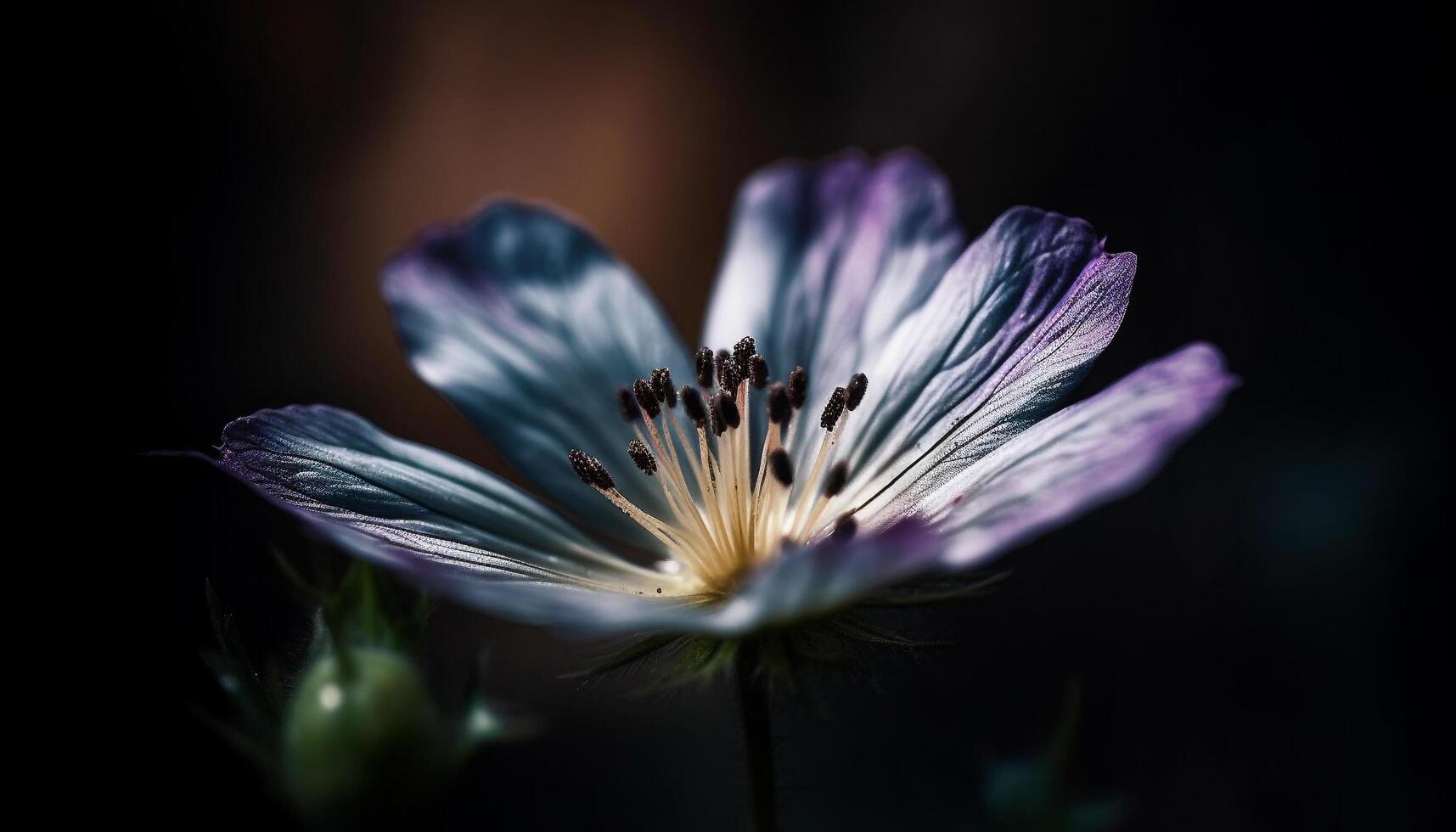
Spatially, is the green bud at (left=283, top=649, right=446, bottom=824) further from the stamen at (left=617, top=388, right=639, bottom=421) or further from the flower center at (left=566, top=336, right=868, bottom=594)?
the stamen at (left=617, top=388, right=639, bottom=421)

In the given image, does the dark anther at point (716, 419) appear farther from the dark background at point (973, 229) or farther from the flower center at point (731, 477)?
the dark background at point (973, 229)

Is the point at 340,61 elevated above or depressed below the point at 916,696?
above

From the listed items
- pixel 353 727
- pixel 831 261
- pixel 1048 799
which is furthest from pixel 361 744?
pixel 831 261

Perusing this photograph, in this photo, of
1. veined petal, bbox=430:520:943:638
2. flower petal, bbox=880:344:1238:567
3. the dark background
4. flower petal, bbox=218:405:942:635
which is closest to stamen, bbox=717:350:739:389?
flower petal, bbox=218:405:942:635

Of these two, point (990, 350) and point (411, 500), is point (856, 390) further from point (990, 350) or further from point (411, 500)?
point (411, 500)

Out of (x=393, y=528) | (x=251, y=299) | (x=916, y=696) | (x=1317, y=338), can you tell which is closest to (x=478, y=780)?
(x=916, y=696)

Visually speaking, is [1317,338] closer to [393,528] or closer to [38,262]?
[393,528]

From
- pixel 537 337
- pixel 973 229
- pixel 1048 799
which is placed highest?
pixel 973 229
